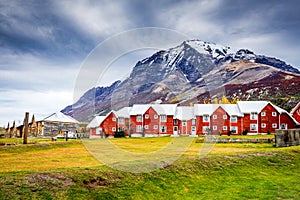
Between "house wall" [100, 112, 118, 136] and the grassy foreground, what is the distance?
49.6 meters

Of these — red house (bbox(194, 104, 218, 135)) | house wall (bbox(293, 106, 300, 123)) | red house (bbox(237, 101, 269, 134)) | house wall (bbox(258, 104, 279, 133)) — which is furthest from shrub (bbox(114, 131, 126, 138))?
house wall (bbox(293, 106, 300, 123))

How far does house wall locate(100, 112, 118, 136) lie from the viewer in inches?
2643

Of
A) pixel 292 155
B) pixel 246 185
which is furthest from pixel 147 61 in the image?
pixel 292 155

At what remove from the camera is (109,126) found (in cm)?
6919

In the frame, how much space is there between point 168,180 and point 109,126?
55.8 metres

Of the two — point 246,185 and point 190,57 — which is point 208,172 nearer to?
point 246,185

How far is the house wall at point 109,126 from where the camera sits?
6714 cm

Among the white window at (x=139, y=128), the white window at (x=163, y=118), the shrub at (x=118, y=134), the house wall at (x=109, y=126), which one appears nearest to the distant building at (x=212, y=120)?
the white window at (x=163, y=118)

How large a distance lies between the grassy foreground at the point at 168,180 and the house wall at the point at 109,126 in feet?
163

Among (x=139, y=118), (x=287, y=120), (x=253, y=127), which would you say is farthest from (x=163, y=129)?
(x=287, y=120)

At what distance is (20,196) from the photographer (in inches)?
402

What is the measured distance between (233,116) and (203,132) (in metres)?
8.66

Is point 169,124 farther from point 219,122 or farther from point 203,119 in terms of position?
point 219,122

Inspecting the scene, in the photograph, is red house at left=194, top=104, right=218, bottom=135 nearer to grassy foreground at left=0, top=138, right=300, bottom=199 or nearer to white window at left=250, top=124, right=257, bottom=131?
white window at left=250, top=124, right=257, bottom=131
